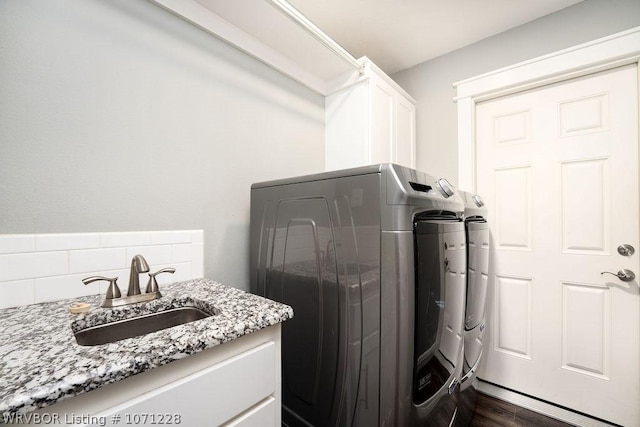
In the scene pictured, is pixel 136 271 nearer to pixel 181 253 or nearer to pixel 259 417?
pixel 181 253

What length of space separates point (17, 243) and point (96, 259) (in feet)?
0.71

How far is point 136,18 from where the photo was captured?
1158 millimetres

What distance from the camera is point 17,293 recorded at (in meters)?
0.88

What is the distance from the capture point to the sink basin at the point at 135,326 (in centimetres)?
83

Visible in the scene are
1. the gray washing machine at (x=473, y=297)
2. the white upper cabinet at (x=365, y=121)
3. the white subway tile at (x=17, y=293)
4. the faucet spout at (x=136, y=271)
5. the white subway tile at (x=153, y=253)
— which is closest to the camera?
the white subway tile at (x=17, y=293)

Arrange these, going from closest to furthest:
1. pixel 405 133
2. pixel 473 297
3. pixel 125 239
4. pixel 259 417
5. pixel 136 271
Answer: pixel 259 417 → pixel 136 271 → pixel 125 239 → pixel 473 297 → pixel 405 133

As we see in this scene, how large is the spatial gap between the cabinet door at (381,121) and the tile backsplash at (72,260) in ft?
4.42

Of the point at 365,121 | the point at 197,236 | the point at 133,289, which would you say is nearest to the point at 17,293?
the point at 133,289

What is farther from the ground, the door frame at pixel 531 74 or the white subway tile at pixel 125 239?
the door frame at pixel 531 74

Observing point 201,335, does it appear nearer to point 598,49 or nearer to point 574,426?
point 574,426

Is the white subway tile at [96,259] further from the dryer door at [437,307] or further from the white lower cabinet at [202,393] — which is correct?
the dryer door at [437,307]

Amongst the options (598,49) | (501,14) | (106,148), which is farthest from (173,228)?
(598,49)

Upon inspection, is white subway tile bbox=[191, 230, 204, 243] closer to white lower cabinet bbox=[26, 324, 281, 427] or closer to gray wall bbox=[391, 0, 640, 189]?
white lower cabinet bbox=[26, 324, 281, 427]

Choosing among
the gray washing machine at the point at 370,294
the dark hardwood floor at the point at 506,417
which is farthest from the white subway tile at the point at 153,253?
the dark hardwood floor at the point at 506,417
